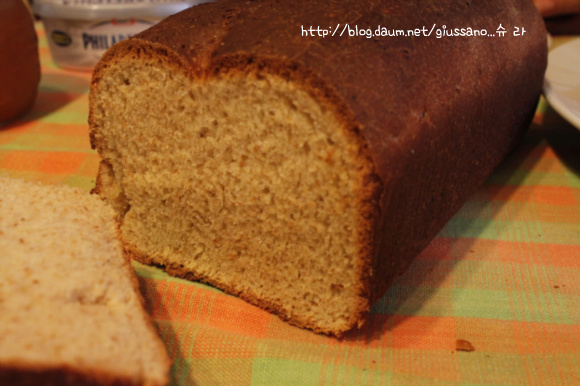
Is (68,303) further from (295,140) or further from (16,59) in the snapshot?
(16,59)

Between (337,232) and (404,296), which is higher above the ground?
(337,232)

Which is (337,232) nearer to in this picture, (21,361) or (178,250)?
(178,250)

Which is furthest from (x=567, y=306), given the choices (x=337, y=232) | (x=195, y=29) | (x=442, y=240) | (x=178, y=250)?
(x=195, y=29)

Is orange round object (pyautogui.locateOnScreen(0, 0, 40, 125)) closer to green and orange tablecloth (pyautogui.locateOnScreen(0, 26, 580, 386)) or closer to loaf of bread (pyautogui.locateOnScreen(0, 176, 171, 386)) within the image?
green and orange tablecloth (pyautogui.locateOnScreen(0, 26, 580, 386))


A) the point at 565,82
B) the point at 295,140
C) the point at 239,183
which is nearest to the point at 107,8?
the point at 239,183

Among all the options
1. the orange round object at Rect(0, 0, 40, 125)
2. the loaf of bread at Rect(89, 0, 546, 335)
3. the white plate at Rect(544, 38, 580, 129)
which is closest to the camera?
the loaf of bread at Rect(89, 0, 546, 335)

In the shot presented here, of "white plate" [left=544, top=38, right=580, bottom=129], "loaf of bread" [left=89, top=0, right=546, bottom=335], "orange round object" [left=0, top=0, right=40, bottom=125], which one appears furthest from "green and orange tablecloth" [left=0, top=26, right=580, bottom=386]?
"orange round object" [left=0, top=0, right=40, bottom=125]
